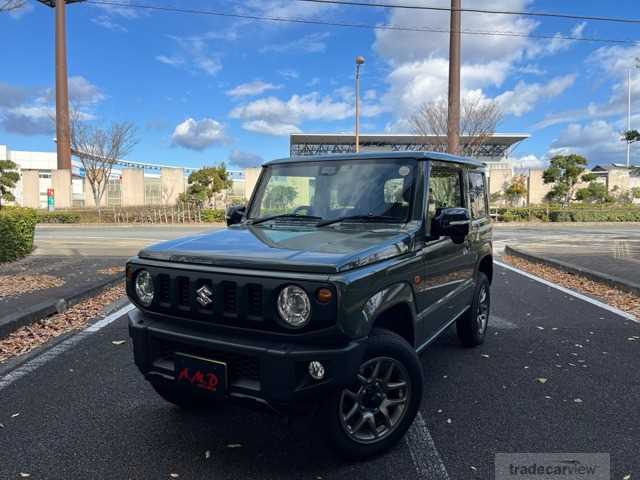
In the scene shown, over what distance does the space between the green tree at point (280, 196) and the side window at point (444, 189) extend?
1.08m

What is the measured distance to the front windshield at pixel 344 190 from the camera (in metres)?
3.54

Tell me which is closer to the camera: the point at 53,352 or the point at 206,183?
the point at 53,352

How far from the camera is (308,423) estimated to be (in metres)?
3.29

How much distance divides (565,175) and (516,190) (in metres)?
3.24

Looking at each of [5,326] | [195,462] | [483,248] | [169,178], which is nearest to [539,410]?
[483,248]

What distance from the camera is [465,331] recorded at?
15.9 feet

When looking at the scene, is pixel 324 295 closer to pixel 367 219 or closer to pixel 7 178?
pixel 367 219

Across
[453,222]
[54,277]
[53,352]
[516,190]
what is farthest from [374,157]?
[516,190]

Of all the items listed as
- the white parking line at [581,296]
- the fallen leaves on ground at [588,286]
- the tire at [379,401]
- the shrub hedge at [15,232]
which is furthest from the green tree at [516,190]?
the tire at [379,401]

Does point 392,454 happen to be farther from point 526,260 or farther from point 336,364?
point 526,260

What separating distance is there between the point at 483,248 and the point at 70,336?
15.0 ft

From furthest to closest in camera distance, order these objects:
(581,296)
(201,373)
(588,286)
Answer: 1. (588,286)
2. (581,296)
3. (201,373)

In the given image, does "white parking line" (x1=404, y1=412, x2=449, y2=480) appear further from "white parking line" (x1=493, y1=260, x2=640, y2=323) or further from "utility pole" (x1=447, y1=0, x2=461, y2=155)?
"utility pole" (x1=447, y1=0, x2=461, y2=155)

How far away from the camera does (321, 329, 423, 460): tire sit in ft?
8.74
